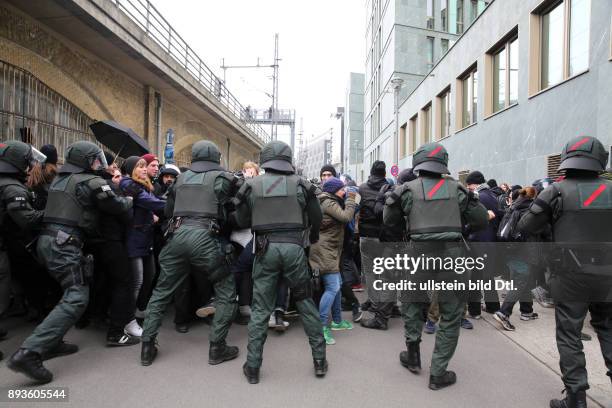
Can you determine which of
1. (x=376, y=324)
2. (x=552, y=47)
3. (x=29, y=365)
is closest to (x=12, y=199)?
(x=29, y=365)

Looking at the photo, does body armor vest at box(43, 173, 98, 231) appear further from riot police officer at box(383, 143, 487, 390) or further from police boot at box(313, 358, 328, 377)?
riot police officer at box(383, 143, 487, 390)

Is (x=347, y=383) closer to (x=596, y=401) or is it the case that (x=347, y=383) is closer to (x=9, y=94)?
(x=596, y=401)

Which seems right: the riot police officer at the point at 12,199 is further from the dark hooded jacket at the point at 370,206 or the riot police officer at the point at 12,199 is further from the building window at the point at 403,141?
the building window at the point at 403,141

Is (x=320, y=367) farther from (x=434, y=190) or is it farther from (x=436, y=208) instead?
(x=434, y=190)

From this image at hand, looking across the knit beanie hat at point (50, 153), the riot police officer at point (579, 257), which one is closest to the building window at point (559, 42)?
the riot police officer at point (579, 257)

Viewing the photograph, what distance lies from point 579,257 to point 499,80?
11054mm

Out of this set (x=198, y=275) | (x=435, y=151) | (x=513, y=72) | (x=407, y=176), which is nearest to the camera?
(x=435, y=151)

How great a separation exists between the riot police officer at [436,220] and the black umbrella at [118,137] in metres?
3.70

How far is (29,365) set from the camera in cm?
296

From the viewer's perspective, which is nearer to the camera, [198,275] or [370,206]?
[198,275]

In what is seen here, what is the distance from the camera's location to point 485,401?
2.92 metres

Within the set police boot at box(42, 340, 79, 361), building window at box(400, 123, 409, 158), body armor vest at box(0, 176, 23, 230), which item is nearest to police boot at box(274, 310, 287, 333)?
police boot at box(42, 340, 79, 361)

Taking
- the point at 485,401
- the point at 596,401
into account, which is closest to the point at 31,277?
the point at 485,401

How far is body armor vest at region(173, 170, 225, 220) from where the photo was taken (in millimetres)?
3488
